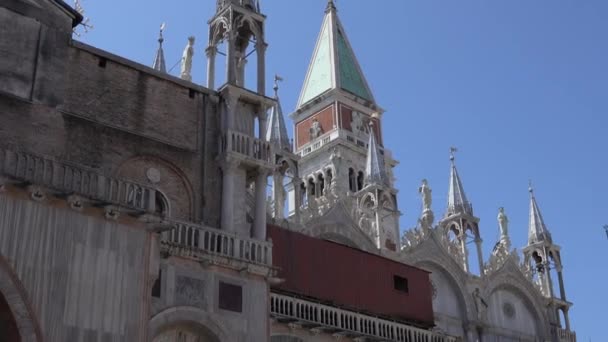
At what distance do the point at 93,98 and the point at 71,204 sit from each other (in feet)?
21.8

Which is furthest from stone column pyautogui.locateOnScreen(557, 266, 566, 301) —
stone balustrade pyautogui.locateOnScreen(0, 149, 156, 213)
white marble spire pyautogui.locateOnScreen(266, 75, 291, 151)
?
stone balustrade pyautogui.locateOnScreen(0, 149, 156, 213)

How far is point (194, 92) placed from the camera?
30078 mm

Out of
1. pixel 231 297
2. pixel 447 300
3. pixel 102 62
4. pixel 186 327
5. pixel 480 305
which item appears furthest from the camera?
pixel 480 305

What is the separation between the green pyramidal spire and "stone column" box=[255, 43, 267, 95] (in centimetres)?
3283

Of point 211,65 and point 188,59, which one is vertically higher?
point 188,59

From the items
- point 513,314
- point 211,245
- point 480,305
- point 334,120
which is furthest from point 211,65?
point 334,120

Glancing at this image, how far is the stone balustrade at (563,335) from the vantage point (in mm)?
49219

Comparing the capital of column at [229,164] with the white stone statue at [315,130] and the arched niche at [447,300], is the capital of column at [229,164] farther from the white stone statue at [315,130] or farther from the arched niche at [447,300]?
the white stone statue at [315,130]

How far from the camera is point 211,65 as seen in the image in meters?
31.8

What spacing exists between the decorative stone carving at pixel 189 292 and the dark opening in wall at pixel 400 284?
Result: 1155 cm

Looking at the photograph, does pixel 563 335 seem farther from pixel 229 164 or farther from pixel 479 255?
pixel 229 164

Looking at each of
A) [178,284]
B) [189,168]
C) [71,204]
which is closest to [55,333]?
[71,204]

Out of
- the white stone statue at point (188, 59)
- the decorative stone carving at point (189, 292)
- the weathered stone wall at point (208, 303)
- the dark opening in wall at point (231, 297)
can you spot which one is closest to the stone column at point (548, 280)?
the white stone statue at point (188, 59)

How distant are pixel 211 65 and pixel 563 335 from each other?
28236mm
